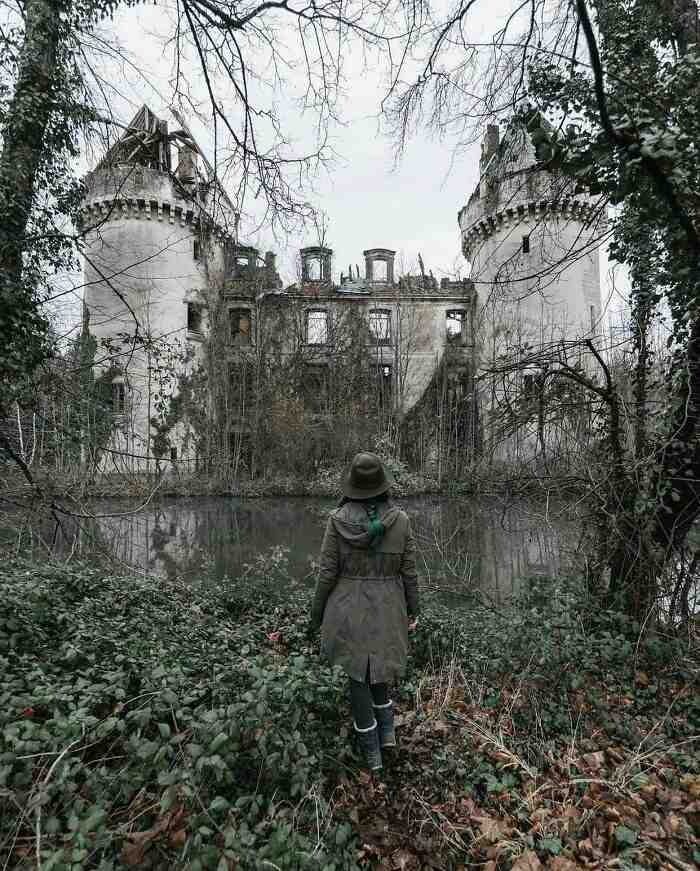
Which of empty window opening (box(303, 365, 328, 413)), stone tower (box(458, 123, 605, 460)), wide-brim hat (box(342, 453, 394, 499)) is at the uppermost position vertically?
empty window opening (box(303, 365, 328, 413))

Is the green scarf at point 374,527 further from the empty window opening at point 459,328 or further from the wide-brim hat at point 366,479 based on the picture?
the empty window opening at point 459,328

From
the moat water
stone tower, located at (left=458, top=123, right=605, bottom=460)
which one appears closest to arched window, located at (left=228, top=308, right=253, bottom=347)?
the moat water

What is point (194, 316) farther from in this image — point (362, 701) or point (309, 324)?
point (362, 701)

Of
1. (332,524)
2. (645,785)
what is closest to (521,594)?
(645,785)

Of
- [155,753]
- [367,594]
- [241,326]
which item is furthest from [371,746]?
[241,326]

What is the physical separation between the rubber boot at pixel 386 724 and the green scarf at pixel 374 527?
0.97 m

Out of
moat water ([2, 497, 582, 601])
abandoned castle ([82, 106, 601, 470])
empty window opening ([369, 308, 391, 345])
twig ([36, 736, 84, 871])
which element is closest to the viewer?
twig ([36, 736, 84, 871])

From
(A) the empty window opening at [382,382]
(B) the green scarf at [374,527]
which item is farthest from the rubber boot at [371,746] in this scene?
(A) the empty window opening at [382,382]

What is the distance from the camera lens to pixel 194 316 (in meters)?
25.3

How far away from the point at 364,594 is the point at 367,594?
0.06 ft

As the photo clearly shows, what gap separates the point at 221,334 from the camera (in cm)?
2480

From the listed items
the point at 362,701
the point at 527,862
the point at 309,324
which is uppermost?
the point at 309,324

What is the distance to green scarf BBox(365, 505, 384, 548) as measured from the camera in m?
2.78

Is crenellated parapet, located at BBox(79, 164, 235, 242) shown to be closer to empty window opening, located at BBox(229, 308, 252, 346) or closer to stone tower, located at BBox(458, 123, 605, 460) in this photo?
stone tower, located at BBox(458, 123, 605, 460)
